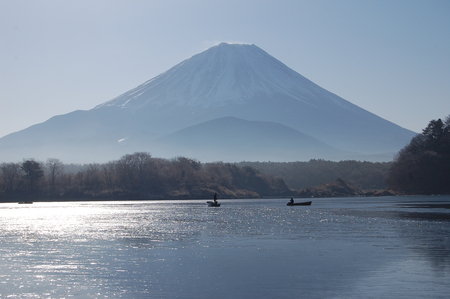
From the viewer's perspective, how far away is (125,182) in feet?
366

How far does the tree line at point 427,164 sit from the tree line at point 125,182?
33.4 meters

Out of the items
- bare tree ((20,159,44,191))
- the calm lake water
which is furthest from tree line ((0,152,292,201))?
the calm lake water

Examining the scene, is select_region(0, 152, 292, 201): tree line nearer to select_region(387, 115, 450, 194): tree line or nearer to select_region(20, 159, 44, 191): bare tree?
select_region(20, 159, 44, 191): bare tree

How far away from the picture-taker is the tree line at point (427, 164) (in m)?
97.1

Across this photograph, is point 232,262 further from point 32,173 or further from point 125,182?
point 125,182

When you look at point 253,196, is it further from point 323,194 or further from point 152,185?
point 152,185

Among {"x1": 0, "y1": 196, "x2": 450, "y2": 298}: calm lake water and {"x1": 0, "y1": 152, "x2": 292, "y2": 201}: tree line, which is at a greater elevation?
{"x1": 0, "y1": 152, "x2": 292, "y2": 201}: tree line

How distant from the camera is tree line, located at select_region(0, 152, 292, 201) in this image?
10725 cm

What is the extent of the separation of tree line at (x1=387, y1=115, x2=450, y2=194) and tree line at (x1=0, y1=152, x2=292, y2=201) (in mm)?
33368

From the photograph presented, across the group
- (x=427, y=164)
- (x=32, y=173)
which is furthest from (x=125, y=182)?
(x=427, y=164)

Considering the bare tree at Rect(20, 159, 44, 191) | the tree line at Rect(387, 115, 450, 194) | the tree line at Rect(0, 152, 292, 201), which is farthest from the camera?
the tree line at Rect(0, 152, 292, 201)

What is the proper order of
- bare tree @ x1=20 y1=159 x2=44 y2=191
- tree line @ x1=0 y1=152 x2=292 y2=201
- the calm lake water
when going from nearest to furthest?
1. the calm lake water
2. bare tree @ x1=20 y1=159 x2=44 y2=191
3. tree line @ x1=0 y1=152 x2=292 y2=201

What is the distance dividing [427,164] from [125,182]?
56314 millimetres

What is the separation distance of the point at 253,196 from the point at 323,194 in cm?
1497
